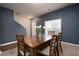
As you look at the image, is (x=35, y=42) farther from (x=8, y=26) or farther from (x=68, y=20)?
(x=68, y=20)

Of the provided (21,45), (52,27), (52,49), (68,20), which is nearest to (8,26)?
(21,45)

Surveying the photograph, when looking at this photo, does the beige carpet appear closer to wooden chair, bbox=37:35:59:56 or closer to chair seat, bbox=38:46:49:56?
wooden chair, bbox=37:35:59:56

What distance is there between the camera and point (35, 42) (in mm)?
1528

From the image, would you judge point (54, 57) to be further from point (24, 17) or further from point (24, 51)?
point (24, 17)

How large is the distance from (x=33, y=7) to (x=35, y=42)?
0.63m

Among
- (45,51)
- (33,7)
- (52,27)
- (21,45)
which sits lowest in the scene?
(45,51)

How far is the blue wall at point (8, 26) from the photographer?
135 centimetres

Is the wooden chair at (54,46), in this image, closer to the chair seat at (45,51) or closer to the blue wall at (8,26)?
the chair seat at (45,51)

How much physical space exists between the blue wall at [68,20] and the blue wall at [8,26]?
41 cm

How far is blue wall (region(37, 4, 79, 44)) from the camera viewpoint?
1409 mm

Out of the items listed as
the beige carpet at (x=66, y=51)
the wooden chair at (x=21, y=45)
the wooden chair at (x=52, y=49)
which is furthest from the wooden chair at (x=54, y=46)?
the wooden chair at (x=21, y=45)

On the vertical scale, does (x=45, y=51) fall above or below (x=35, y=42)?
below

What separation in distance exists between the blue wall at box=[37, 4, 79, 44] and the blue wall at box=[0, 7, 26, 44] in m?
0.41

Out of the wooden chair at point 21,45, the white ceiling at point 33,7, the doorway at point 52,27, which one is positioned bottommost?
the wooden chair at point 21,45
